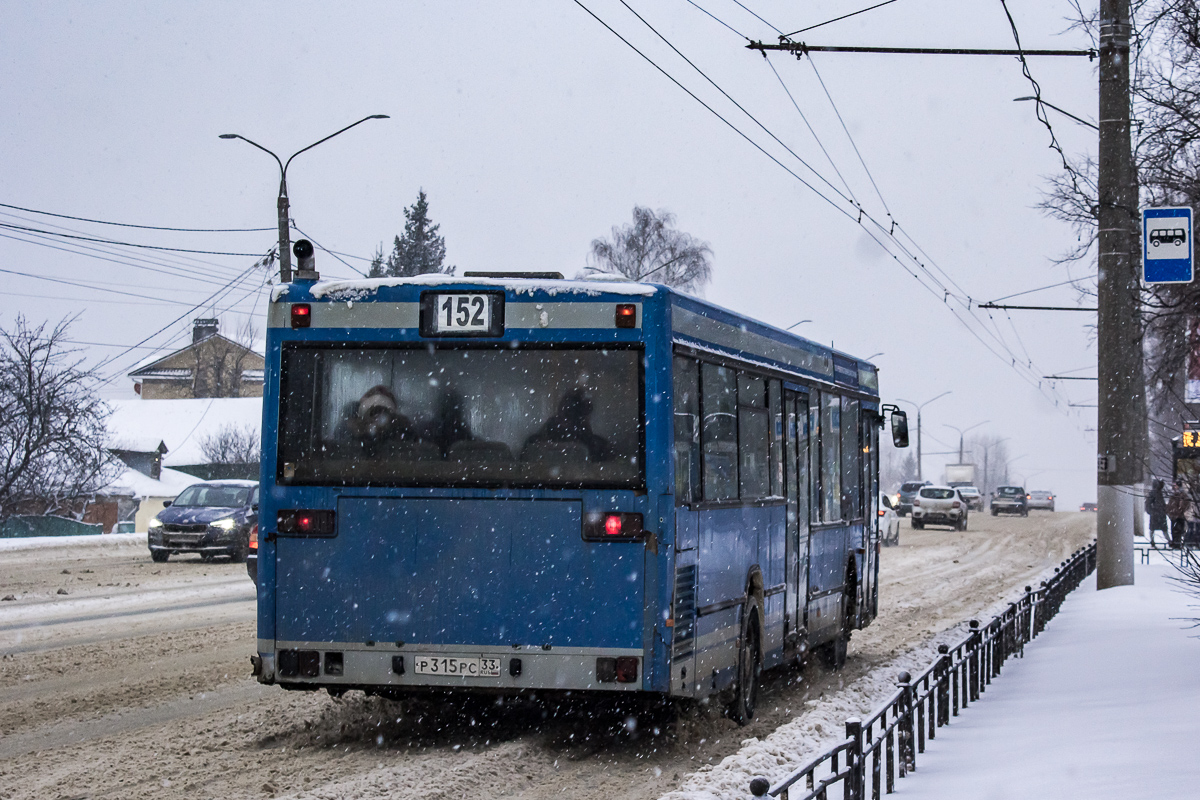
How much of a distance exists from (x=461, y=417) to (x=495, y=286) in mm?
793

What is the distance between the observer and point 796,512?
1199cm

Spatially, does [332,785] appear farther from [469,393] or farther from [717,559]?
[717,559]

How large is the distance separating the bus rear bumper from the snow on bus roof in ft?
6.68

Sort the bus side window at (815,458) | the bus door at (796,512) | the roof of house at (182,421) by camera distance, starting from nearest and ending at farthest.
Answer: the bus door at (796,512) < the bus side window at (815,458) < the roof of house at (182,421)

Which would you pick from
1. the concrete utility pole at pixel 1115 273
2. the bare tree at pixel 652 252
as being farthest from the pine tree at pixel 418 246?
the concrete utility pole at pixel 1115 273

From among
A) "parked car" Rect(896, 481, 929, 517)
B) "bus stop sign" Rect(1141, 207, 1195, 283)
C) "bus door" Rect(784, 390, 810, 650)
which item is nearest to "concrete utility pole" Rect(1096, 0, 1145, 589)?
"bus stop sign" Rect(1141, 207, 1195, 283)

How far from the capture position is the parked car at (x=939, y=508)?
53250mm

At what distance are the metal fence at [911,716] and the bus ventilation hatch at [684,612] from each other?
102cm

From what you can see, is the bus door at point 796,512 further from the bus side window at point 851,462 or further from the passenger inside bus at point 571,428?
the passenger inside bus at point 571,428

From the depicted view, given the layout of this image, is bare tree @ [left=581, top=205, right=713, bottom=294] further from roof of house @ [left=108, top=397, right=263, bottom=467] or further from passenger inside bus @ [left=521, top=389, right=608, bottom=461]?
passenger inside bus @ [left=521, top=389, right=608, bottom=461]

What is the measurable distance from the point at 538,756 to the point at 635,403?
2154mm

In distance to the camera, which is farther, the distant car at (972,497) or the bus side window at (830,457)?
the distant car at (972,497)

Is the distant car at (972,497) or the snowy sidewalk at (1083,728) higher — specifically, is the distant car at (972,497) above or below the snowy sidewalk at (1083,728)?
above

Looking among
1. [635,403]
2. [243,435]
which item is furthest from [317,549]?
[243,435]
